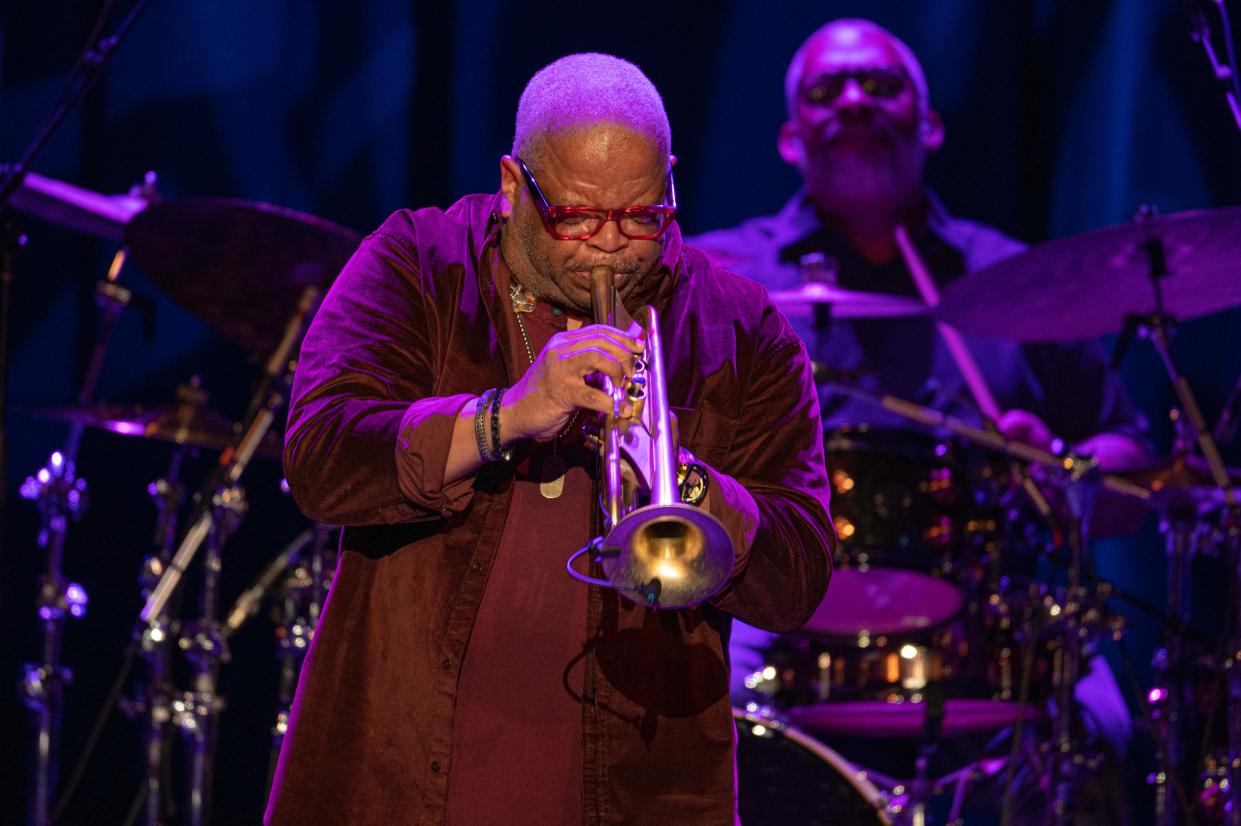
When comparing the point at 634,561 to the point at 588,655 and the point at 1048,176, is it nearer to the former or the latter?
the point at 588,655

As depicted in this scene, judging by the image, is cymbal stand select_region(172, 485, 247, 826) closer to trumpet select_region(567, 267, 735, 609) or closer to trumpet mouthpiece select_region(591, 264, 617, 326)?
trumpet mouthpiece select_region(591, 264, 617, 326)

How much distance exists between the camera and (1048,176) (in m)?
5.75

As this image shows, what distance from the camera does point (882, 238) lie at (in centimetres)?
575

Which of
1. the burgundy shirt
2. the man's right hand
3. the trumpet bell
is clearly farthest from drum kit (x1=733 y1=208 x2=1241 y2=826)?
the man's right hand

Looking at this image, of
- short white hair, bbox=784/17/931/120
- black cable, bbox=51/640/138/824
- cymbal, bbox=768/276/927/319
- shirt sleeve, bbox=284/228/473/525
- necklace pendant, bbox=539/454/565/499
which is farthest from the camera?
short white hair, bbox=784/17/931/120

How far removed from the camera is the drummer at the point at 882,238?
541cm

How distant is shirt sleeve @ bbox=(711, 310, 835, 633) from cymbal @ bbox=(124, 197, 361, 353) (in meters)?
1.90

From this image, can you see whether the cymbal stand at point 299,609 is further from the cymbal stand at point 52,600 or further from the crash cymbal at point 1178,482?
the crash cymbal at point 1178,482

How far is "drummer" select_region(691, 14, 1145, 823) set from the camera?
5414 mm

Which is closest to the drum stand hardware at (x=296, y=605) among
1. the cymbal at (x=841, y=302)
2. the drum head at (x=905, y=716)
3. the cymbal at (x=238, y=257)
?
the cymbal at (x=238, y=257)

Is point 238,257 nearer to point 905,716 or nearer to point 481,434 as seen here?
point 905,716

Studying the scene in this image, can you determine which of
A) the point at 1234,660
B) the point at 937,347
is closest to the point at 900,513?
the point at 1234,660

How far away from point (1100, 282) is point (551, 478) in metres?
2.50

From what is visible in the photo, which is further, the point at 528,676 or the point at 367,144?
the point at 367,144
